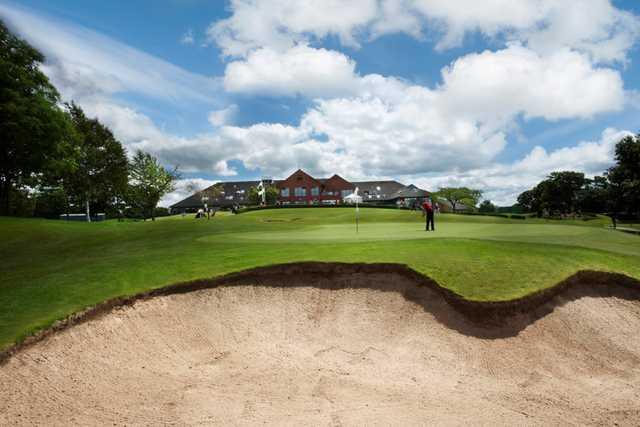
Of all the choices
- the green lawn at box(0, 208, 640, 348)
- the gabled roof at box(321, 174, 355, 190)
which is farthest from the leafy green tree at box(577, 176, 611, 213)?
the green lawn at box(0, 208, 640, 348)

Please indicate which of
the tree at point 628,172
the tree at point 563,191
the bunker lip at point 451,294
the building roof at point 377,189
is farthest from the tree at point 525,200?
the bunker lip at point 451,294

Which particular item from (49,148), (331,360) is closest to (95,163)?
(49,148)

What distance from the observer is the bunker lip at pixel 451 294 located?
424 inches

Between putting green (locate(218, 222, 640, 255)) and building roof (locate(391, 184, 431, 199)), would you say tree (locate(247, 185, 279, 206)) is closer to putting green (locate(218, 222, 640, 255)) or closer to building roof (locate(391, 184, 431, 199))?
building roof (locate(391, 184, 431, 199))

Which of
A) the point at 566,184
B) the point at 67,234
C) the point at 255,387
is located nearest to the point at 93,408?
the point at 255,387

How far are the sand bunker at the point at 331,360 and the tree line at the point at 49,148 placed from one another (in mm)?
31743

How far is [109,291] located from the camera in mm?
11984

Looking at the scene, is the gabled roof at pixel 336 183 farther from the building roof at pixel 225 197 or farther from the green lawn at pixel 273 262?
the green lawn at pixel 273 262

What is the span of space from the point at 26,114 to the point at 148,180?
39.8 m

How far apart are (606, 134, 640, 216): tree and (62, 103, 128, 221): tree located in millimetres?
77997

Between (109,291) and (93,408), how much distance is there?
481 centimetres

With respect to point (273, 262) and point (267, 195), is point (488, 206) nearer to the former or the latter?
point (267, 195)

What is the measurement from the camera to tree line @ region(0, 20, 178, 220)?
33.2 m

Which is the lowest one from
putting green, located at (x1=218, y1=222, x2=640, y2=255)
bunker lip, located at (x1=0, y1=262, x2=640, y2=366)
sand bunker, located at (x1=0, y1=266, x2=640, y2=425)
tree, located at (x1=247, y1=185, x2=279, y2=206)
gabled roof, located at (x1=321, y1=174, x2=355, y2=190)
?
sand bunker, located at (x1=0, y1=266, x2=640, y2=425)
